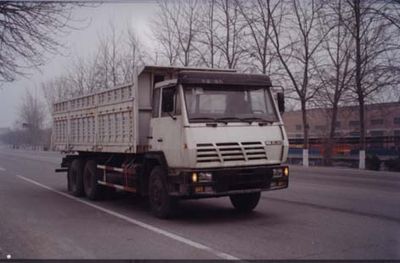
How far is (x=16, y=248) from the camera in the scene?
8.42 metres

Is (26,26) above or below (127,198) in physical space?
above

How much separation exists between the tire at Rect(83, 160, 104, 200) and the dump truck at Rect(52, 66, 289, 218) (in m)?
1.94

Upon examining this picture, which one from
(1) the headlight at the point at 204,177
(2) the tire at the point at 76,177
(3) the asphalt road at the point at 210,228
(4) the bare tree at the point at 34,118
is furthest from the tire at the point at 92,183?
(4) the bare tree at the point at 34,118

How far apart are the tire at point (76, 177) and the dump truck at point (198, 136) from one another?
125 inches

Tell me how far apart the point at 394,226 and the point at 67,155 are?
10584 mm

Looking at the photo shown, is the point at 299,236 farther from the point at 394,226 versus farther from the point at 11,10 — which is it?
the point at 11,10

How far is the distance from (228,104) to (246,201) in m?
2.37

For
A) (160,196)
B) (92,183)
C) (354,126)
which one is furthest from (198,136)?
(354,126)

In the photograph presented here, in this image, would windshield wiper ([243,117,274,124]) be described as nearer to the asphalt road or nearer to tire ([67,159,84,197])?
the asphalt road

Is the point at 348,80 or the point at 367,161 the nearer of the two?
the point at 367,161

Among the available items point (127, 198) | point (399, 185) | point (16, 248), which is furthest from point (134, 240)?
point (399, 185)

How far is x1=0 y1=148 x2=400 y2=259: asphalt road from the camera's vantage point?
783cm

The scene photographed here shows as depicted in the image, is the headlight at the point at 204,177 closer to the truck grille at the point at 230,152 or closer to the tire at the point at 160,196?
the truck grille at the point at 230,152

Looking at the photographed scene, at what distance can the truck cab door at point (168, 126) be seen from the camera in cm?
1015
